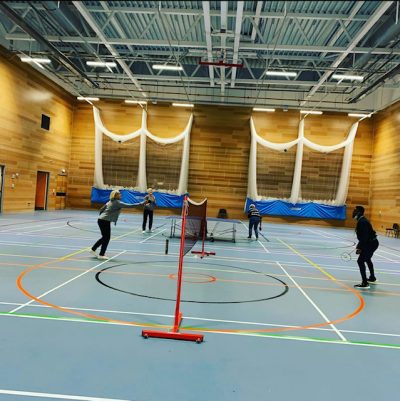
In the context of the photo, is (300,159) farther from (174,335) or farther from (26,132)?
(174,335)

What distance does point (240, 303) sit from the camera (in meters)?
6.29

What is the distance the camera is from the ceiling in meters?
15.5

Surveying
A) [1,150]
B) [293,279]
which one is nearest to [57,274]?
[293,279]

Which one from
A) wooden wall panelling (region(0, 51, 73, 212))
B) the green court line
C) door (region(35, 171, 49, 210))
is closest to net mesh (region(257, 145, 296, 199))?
wooden wall panelling (region(0, 51, 73, 212))

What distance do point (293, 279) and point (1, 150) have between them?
18.1 meters

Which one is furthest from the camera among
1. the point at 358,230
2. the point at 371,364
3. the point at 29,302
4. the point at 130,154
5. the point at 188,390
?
the point at 130,154

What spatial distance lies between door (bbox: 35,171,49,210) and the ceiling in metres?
6.80

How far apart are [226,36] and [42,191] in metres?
17.6

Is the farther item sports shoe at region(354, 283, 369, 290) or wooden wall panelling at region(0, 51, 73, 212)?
wooden wall panelling at region(0, 51, 73, 212)

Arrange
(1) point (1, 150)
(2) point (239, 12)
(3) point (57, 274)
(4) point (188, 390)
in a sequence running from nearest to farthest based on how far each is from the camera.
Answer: (4) point (188, 390) < (3) point (57, 274) < (2) point (239, 12) < (1) point (1, 150)

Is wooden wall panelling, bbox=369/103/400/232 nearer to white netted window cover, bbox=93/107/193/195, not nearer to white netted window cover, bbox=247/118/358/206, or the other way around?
white netted window cover, bbox=247/118/358/206

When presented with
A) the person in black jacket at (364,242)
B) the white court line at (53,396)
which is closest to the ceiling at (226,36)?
the person in black jacket at (364,242)

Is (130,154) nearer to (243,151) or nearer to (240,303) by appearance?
(243,151)

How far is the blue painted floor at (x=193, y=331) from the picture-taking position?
11.0 ft
